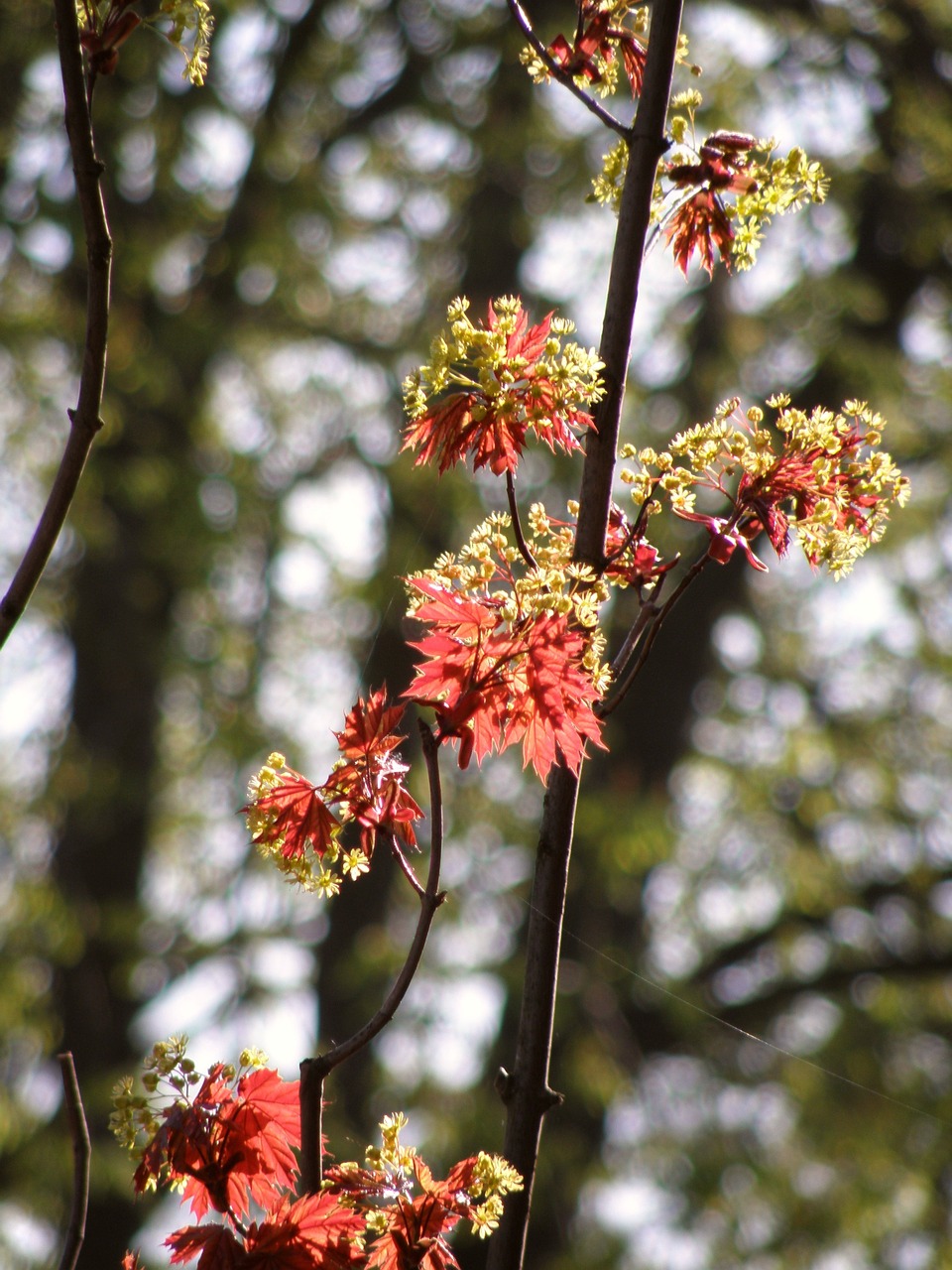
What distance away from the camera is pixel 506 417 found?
108 cm

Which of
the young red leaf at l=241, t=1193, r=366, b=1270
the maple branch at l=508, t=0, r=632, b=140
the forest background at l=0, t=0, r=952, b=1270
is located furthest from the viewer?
the forest background at l=0, t=0, r=952, b=1270

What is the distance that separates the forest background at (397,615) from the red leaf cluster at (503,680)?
331 centimetres

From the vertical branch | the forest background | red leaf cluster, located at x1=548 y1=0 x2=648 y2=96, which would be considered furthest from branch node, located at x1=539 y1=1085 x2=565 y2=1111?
the forest background

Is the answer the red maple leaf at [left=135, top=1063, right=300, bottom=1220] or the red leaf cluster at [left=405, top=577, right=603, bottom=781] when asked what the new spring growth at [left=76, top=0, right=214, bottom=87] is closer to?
the red leaf cluster at [left=405, top=577, right=603, bottom=781]

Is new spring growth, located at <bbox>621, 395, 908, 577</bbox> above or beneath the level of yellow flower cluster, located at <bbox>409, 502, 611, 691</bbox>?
above

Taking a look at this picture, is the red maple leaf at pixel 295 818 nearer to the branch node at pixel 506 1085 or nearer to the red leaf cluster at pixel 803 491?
the branch node at pixel 506 1085

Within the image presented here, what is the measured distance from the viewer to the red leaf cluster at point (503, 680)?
991 millimetres

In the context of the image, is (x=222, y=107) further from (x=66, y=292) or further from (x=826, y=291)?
(x=826, y=291)

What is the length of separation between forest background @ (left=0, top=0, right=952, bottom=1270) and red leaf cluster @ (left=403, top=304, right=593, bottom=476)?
10.7ft

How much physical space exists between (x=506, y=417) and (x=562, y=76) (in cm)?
39

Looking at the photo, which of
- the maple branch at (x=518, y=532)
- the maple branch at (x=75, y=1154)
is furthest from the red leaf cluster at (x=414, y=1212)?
the maple branch at (x=518, y=532)

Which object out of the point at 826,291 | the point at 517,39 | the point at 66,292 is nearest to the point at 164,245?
the point at 66,292

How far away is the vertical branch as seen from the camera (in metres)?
1.05

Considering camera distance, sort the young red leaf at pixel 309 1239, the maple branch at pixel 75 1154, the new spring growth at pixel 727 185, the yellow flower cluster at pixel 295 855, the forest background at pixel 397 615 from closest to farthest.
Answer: the maple branch at pixel 75 1154, the young red leaf at pixel 309 1239, the yellow flower cluster at pixel 295 855, the new spring growth at pixel 727 185, the forest background at pixel 397 615
